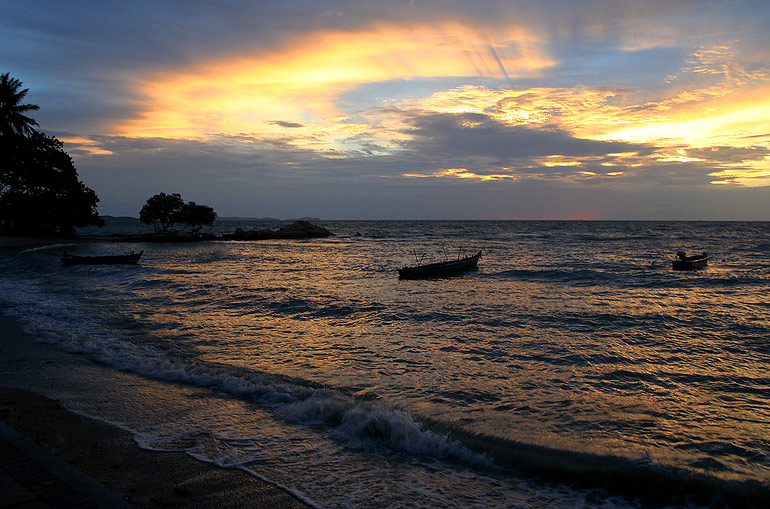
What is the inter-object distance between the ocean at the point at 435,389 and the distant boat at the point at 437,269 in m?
10.3

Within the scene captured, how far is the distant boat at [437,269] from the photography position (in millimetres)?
32844

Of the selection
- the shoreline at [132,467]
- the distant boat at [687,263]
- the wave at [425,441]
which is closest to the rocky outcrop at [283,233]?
the distant boat at [687,263]

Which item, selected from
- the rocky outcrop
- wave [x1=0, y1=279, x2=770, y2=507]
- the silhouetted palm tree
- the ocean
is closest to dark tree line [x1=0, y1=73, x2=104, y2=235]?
the silhouetted palm tree

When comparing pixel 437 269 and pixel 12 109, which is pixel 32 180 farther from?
pixel 437 269

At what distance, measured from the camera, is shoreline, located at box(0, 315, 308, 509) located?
215 inches

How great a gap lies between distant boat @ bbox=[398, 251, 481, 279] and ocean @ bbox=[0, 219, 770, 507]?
1029 centimetres

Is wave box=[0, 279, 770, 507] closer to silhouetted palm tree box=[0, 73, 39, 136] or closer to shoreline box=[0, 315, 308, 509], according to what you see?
shoreline box=[0, 315, 308, 509]

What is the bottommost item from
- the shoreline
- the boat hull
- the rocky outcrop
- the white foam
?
the white foam

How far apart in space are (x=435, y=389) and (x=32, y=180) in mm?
68684

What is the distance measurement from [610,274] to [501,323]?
2064cm

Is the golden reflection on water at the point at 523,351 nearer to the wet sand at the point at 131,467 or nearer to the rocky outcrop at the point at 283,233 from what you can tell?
the wet sand at the point at 131,467

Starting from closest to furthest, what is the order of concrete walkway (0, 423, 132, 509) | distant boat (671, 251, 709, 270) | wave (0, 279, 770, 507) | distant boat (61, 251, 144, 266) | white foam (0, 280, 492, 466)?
concrete walkway (0, 423, 132, 509)
wave (0, 279, 770, 507)
white foam (0, 280, 492, 466)
distant boat (61, 251, 144, 266)
distant boat (671, 251, 709, 270)

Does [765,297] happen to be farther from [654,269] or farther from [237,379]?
[237,379]

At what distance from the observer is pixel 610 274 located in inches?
1328
